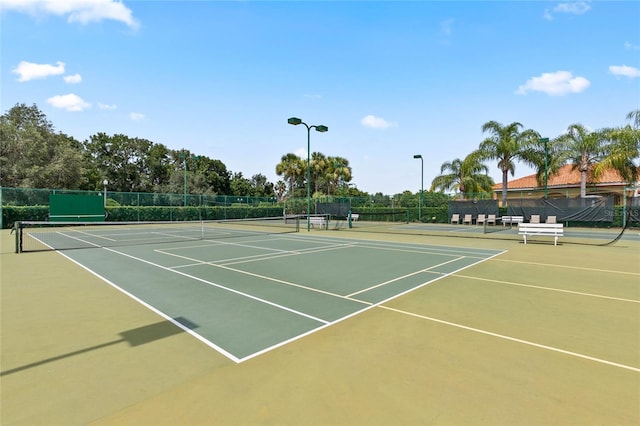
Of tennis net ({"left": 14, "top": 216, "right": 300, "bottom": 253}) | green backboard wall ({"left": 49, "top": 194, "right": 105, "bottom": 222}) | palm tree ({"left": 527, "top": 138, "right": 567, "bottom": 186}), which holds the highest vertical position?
palm tree ({"left": 527, "top": 138, "right": 567, "bottom": 186})

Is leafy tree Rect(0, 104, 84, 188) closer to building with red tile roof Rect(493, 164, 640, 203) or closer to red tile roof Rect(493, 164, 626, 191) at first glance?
building with red tile roof Rect(493, 164, 640, 203)

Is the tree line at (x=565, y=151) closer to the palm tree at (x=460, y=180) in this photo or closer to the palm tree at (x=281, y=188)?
the palm tree at (x=460, y=180)

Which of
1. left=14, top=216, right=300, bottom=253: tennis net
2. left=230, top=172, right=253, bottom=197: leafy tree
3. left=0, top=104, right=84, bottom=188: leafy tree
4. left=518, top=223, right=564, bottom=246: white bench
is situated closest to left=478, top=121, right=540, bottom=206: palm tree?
left=518, top=223, right=564, bottom=246: white bench

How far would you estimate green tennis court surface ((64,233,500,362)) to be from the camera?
4.33 m

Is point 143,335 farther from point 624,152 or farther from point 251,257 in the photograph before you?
point 624,152

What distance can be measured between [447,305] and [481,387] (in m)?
2.46

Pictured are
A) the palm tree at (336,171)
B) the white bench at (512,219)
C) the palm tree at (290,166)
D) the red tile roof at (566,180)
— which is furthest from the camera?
the palm tree at (336,171)

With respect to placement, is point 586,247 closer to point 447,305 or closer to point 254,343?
point 447,305

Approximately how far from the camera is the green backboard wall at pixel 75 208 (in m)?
24.2

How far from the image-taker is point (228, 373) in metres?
3.12

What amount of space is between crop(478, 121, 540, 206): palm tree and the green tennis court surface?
20605mm

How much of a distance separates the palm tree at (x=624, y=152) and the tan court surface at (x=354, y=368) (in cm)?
2443

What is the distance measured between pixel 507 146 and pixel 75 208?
34.5 meters

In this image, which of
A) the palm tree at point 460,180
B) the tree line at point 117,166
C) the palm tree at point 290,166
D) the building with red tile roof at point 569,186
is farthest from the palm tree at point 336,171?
the building with red tile roof at point 569,186
